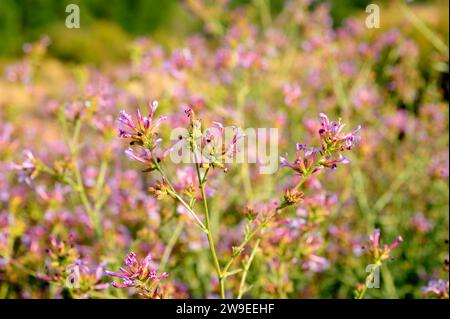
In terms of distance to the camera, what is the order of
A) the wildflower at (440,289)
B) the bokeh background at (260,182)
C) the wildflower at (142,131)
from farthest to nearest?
the bokeh background at (260,182), the wildflower at (440,289), the wildflower at (142,131)

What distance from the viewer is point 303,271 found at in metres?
3.41

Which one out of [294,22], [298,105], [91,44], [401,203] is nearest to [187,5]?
[294,22]

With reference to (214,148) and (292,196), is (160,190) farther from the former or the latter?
(292,196)

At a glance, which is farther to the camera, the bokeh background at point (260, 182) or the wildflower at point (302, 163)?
the bokeh background at point (260, 182)

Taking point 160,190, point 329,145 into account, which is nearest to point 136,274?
point 160,190

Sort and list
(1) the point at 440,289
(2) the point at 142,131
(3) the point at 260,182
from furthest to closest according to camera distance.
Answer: (3) the point at 260,182 < (1) the point at 440,289 < (2) the point at 142,131

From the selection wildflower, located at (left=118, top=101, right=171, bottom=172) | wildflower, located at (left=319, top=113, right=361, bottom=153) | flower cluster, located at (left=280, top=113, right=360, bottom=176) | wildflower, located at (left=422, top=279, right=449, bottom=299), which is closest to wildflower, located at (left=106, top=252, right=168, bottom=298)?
wildflower, located at (left=118, top=101, right=171, bottom=172)

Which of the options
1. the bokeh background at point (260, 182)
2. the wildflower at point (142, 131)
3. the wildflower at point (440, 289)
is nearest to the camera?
the wildflower at point (142, 131)

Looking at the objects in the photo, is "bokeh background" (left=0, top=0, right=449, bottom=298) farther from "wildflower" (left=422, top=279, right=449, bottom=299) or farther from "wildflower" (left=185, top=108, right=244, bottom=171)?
"wildflower" (left=185, top=108, right=244, bottom=171)

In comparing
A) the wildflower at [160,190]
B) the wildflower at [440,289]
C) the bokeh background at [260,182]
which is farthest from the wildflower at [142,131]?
the wildflower at [440,289]

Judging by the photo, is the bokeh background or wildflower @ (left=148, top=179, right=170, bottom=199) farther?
the bokeh background

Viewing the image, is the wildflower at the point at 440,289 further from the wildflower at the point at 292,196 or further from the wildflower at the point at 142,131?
the wildflower at the point at 142,131

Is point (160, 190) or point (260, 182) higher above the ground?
point (260, 182)

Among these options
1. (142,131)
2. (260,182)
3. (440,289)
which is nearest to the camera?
(142,131)
